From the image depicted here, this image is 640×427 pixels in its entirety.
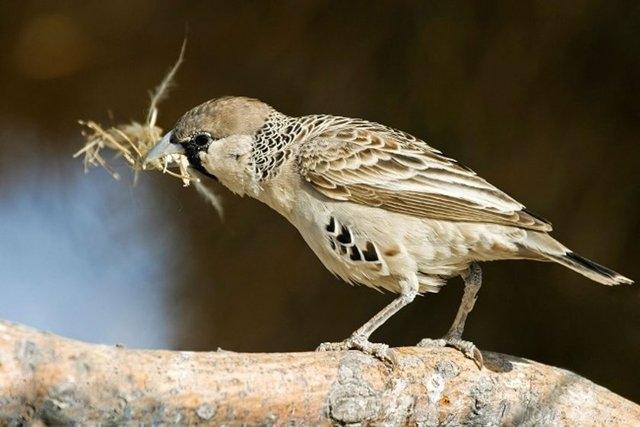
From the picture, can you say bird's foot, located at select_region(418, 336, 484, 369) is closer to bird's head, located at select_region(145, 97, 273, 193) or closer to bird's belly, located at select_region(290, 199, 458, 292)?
bird's belly, located at select_region(290, 199, 458, 292)

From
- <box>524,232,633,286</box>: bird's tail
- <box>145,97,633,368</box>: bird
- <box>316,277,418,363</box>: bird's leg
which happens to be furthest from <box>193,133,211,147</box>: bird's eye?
<box>524,232,633,286</box>: bird's tail

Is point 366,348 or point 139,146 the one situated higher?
point 139,146

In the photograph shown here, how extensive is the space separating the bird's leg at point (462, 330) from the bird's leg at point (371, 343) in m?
0.19

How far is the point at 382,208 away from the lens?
3594 mm

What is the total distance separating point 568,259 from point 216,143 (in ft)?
4.31

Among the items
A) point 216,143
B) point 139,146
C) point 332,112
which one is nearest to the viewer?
point 216,143

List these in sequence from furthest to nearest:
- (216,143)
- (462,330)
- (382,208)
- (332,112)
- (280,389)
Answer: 1. (332,112)
2. (216,143)
3. (462,330)
4. (382,208)
5. (280,389)

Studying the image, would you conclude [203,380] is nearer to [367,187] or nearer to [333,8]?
[367,187]

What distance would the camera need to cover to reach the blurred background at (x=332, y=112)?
4.97 metres

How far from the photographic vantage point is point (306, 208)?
3617 millimetres

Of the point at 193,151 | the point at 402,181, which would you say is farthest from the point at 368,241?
the point at 193,151

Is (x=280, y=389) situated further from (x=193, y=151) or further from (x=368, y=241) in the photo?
(x=193, y=151)

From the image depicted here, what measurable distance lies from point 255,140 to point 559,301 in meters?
2.04

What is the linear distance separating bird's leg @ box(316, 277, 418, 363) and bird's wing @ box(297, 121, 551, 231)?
10.3 inches
